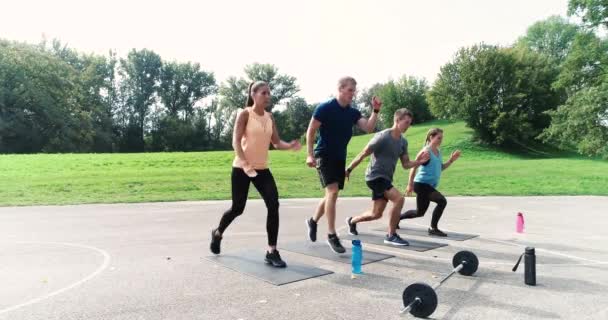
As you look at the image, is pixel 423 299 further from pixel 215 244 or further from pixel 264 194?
pixel 215 244

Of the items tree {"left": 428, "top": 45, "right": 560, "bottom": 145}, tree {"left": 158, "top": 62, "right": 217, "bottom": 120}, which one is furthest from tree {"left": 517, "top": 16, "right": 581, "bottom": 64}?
tree {"left": 158, "top": 62, "right": 217, "bottom": 120}

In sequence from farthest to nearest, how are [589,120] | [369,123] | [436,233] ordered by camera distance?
[589,120]
[436,233]
[369,123]

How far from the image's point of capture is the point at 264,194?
539cm

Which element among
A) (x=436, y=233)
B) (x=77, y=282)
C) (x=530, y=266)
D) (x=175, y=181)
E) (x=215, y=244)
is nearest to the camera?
(x=530, y=266)

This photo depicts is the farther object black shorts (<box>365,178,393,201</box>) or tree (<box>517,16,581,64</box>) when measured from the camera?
tree (<box>517,16,581,64</box>)

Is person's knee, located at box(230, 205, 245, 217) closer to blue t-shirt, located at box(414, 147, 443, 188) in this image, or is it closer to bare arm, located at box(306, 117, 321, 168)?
bare arm, located at box(306, 117, 321, 168)

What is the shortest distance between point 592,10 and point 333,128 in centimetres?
3398

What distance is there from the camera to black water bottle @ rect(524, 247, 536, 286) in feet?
14.9

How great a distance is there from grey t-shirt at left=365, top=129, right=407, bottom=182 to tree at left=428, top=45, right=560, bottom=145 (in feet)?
131

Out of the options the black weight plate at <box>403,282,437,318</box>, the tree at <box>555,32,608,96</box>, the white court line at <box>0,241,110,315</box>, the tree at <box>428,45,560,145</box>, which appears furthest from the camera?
the tree at <box>428,45,560,145</box>

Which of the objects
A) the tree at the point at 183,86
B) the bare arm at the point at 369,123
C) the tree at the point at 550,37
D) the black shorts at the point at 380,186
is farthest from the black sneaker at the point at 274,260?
the tree at the point at 550,37

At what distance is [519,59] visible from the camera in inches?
1853

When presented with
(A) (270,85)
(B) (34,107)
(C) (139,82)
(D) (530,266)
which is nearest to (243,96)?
(A) (270,85)

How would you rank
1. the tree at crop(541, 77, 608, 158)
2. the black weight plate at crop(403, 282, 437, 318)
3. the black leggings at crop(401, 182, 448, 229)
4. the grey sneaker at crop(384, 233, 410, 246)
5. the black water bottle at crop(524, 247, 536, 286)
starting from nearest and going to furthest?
the black weight plate at crop(403, 282, 437, 318) → the black water bottle at crop(524, 247, 536, 286) → the grey sneaker at crop(384, 233, 410, 246) → the black leggings at crop(401, 182, 448, 229) → the tree at crop(541, 77, 608, 158)
